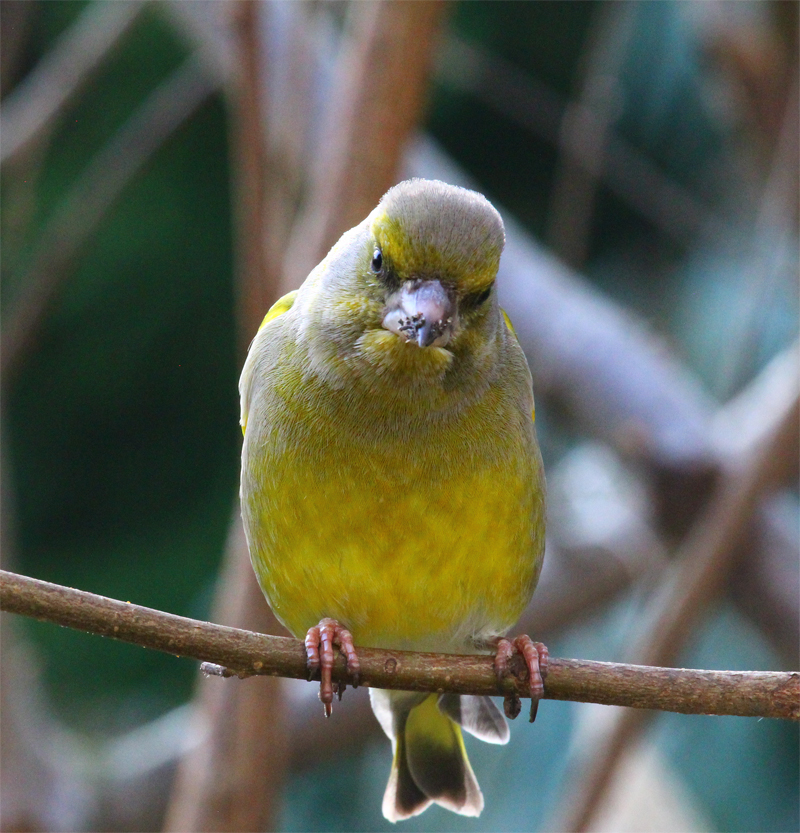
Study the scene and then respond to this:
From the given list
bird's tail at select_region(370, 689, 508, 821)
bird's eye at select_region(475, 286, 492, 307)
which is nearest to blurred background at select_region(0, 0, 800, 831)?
bird's tail at select_region(370, 689, 508, 821)

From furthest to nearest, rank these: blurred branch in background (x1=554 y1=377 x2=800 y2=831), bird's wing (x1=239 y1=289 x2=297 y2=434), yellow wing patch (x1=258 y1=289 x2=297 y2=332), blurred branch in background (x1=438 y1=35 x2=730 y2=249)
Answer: blurred branch in background (x1=438 y1=35 x2=730 y2=249) < blurred branch in background (x1=554 y1=377 x2=800 y2=831) < yellow wing patch (x1=258 y1=289 x2=297 y2=332) < bird's wing (x1=239 y1=289 x2=297 y2=434)

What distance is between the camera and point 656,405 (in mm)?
4164

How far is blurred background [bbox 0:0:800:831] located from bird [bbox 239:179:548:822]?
1.13 meters

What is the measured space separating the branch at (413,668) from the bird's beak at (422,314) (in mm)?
549

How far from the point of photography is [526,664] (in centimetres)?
198

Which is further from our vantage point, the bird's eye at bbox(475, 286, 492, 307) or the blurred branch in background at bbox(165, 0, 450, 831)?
the blurred branch in background at bbox(165, 0, 450, 831)

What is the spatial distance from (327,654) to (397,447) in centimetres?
41

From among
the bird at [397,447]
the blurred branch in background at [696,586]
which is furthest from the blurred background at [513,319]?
the bird at [397,447]

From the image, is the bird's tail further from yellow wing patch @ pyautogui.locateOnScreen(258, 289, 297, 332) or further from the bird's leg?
yellow wing patch @ pyautogui.locateOnScreen(258, 289, 297, 332)

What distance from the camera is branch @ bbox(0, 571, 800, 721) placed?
1537mm

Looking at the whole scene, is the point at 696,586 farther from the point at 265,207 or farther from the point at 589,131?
the point at 589,131

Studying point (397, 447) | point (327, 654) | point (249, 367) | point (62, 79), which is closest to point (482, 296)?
point (397, 447)

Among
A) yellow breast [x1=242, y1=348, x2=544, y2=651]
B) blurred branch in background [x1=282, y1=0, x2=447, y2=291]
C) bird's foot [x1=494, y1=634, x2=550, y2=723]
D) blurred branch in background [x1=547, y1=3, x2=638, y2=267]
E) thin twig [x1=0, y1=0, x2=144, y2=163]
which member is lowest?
bird's foot [x1=494, y1=634, x2=550, y2=723]

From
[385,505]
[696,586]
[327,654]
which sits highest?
[696,586]
